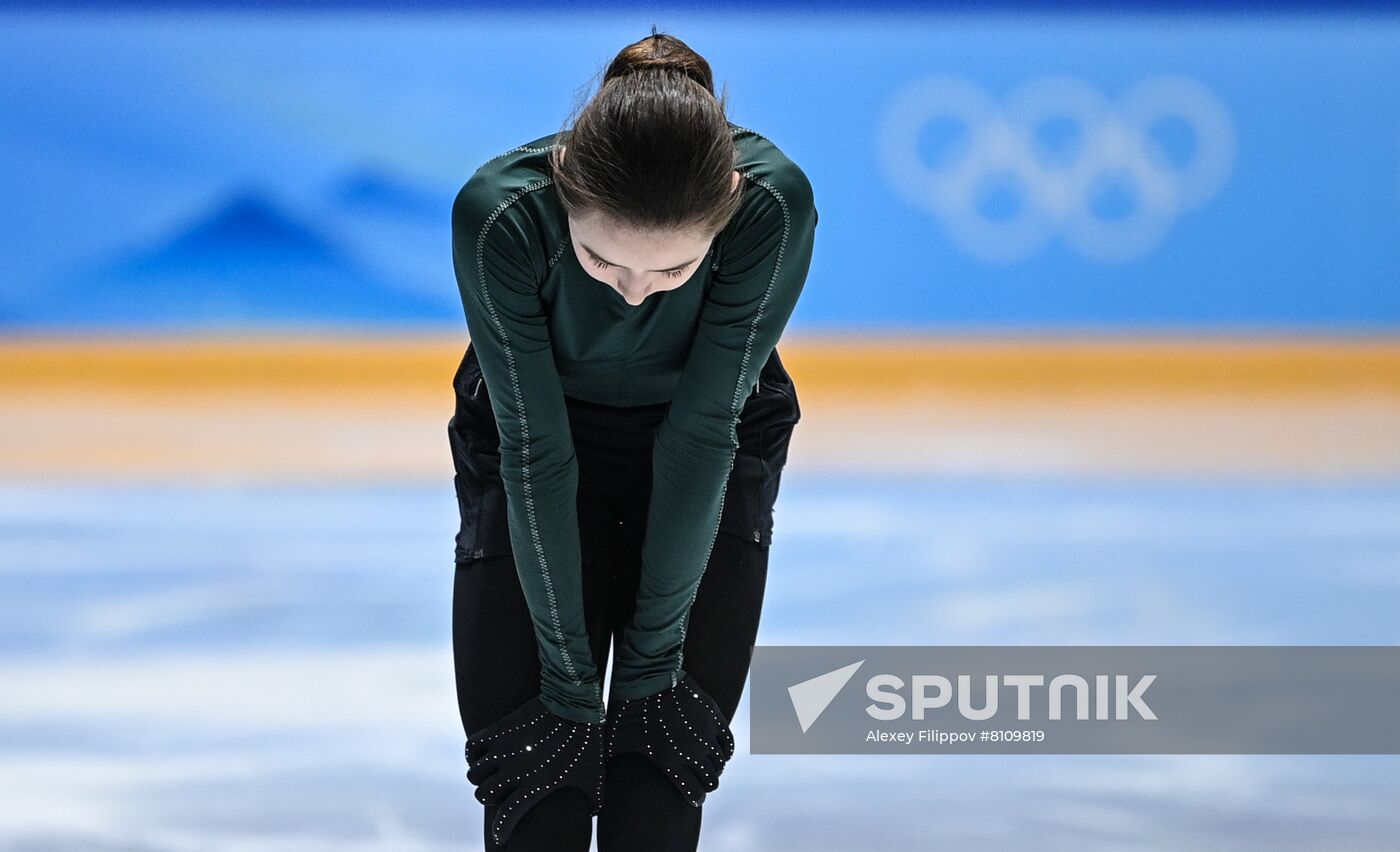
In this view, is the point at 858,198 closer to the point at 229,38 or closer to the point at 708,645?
the point at 229,38

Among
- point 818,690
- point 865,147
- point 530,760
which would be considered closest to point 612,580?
point 530,760

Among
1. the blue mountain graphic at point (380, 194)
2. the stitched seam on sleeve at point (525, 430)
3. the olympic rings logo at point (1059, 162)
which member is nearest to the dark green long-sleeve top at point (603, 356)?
the stitched seam on sleeve at point (525, 430)

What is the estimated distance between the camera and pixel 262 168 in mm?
5250

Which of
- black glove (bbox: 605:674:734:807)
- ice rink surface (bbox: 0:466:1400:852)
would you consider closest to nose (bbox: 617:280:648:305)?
black glove (bbox: 605:674:734:807)

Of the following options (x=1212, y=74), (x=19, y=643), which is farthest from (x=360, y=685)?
(x=1212, y=74)

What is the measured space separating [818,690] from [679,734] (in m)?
0.85

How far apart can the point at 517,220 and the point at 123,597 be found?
1.67 meters

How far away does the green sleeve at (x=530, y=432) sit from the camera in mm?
1357

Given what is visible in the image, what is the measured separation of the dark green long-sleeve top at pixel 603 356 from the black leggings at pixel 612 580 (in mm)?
51

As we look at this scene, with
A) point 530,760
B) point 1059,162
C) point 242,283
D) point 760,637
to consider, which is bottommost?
point 530,760

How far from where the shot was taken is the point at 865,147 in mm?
5070

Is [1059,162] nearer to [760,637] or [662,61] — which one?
[760,637]

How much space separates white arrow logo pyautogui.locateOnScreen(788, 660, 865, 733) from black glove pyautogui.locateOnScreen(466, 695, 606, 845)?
769mm

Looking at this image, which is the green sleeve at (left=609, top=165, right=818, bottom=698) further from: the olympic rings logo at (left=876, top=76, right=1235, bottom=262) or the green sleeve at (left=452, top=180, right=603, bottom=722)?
the olympic rings logo at (left=876, top=76, right=1235, bottom=262)
